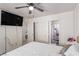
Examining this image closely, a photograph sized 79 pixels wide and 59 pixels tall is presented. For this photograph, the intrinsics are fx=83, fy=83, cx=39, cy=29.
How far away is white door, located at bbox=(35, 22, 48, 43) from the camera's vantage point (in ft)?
4.15

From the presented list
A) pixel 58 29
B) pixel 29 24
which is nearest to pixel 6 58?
pixel 58 29

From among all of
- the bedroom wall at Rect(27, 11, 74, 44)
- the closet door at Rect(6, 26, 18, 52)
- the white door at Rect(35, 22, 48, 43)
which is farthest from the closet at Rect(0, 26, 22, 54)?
the bedroom wall at Rect(27, 11, 74, 44)

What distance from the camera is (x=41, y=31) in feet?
4.25

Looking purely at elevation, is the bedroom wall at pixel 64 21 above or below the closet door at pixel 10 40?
above

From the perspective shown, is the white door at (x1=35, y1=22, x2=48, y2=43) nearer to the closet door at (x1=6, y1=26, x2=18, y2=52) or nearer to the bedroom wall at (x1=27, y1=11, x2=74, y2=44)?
the bedroom wall at (x1=27, y1=11, x2=74, y2=44)

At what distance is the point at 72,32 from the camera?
1232mm

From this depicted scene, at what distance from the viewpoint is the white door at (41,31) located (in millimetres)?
1266

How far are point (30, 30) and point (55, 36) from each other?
0.42m

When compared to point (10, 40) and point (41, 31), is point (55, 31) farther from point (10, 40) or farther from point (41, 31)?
point (10, 40)

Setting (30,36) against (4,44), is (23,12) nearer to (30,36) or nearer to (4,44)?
(30,36)

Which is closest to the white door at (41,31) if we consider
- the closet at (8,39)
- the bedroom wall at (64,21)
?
the bedroom wall at (64,21)

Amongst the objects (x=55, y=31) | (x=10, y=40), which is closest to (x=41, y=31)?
(x=55, y=31)

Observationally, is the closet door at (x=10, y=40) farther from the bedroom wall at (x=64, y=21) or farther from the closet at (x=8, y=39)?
the bedroom wall at (x=64, y=21)

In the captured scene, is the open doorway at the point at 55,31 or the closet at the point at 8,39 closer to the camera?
the open doorway at the point at 55,31
